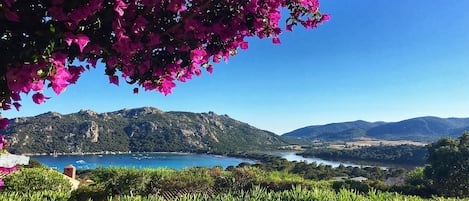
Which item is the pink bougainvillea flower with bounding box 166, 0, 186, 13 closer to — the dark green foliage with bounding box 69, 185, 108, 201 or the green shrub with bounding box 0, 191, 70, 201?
the green shrub with bounding box 0, 191, 70, 201

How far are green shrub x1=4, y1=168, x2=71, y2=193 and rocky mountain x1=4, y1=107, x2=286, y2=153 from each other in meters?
102

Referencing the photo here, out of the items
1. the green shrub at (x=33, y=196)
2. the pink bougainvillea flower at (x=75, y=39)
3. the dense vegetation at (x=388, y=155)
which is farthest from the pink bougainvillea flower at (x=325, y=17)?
the dense vegetation at (x=388, y=155)

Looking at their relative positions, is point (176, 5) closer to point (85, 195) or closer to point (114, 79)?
point (114, 79)

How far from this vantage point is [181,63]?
278 centimetres

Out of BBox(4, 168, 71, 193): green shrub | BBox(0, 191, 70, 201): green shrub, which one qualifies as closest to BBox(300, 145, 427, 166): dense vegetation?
BBox(4, 168, 71, 193): green shrub

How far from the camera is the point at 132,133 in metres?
141

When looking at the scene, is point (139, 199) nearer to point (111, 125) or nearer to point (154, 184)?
point (154, 184)

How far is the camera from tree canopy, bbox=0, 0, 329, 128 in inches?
69.2

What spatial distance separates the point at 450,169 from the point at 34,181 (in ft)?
116

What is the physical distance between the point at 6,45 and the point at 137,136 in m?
143

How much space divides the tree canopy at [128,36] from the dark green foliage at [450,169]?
1374 inches

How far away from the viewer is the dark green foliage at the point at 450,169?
3381 cm

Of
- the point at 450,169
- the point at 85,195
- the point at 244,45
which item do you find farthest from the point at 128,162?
the point at 244,45

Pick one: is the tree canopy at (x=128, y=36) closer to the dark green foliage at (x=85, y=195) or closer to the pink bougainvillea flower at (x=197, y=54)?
the pink bougainvillea flower at (x=197, y=54)
